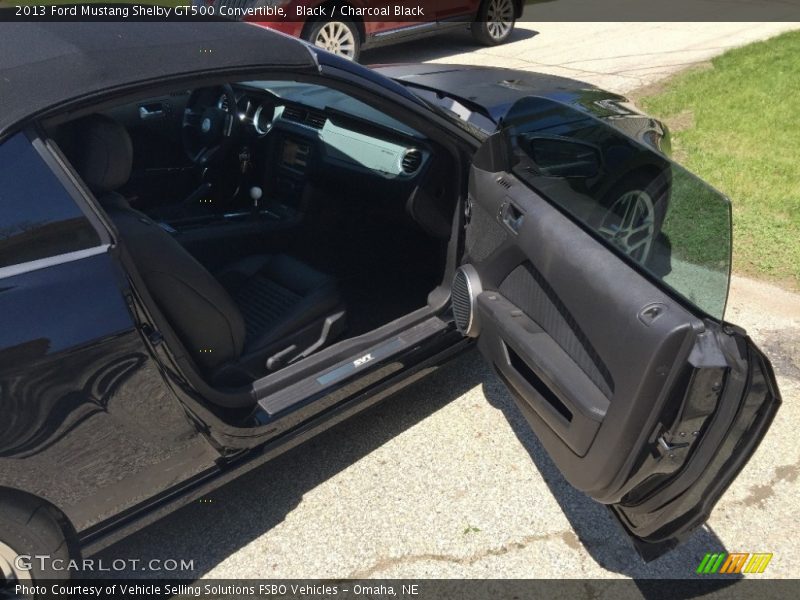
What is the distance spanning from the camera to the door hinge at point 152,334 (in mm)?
1954

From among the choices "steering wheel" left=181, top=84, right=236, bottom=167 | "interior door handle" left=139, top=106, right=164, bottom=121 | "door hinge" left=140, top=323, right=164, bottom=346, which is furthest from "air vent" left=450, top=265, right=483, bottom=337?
"interior door handle" left=139, top=106, right=164, bottom=121

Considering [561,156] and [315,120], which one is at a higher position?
[561,156]

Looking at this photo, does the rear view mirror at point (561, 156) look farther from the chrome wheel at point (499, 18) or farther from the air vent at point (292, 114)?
the chrome wheel at point (499, 18)

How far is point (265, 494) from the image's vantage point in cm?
277

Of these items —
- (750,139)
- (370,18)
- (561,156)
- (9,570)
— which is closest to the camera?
(9,570)

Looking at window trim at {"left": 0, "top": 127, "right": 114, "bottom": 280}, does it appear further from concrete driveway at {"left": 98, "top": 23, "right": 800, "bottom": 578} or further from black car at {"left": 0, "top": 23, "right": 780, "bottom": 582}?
concrete driveway at {"left": 98, "top": 23, "right": 800, "bottom": 578}

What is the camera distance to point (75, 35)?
213cm

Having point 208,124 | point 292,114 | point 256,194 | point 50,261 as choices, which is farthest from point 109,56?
point 208,124

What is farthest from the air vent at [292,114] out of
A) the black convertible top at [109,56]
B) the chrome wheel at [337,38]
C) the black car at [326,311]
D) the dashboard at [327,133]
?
the chrome wheel at [337,38]

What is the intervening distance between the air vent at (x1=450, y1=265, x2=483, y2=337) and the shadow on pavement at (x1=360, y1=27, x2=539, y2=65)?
6459 mm

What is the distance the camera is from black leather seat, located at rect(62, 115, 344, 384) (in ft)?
6.72

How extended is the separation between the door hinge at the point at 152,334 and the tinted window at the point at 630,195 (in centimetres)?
123

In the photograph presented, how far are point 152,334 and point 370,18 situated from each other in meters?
6.83

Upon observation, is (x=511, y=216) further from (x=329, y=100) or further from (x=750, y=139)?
(x=750, y=139)
